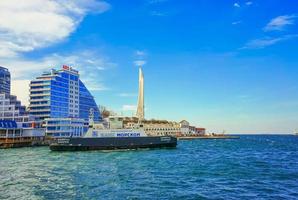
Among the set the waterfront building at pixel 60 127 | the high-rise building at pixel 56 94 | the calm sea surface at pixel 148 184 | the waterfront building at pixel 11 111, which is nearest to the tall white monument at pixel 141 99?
the waterfront building at pixel 60 127

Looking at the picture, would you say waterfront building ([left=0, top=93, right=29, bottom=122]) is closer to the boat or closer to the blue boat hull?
the boat

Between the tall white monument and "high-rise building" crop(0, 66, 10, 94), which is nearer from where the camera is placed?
the tall white monument

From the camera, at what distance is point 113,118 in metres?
82.9

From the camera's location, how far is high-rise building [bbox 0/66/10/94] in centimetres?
16900

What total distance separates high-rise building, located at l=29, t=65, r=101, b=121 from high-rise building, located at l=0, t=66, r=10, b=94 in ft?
119

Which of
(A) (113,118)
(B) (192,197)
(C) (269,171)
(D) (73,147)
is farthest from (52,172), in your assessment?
(A) (113,118)

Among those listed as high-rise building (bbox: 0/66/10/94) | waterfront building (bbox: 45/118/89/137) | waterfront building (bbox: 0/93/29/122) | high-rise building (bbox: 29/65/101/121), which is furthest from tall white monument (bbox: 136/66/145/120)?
high-rise building (bbox: 0/66/10/94)

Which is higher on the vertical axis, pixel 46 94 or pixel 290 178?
pixel 46 94

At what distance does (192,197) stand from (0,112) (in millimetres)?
124648

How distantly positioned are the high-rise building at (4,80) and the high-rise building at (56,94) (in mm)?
36343

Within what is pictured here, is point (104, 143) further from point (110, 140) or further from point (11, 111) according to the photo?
point (11, 111)

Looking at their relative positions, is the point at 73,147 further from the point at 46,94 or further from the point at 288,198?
the point at 46,94

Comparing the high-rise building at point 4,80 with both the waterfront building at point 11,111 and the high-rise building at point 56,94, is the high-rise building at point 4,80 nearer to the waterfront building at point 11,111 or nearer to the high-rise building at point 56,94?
the waterfront building at point 11,111

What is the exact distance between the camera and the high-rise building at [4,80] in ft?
554
